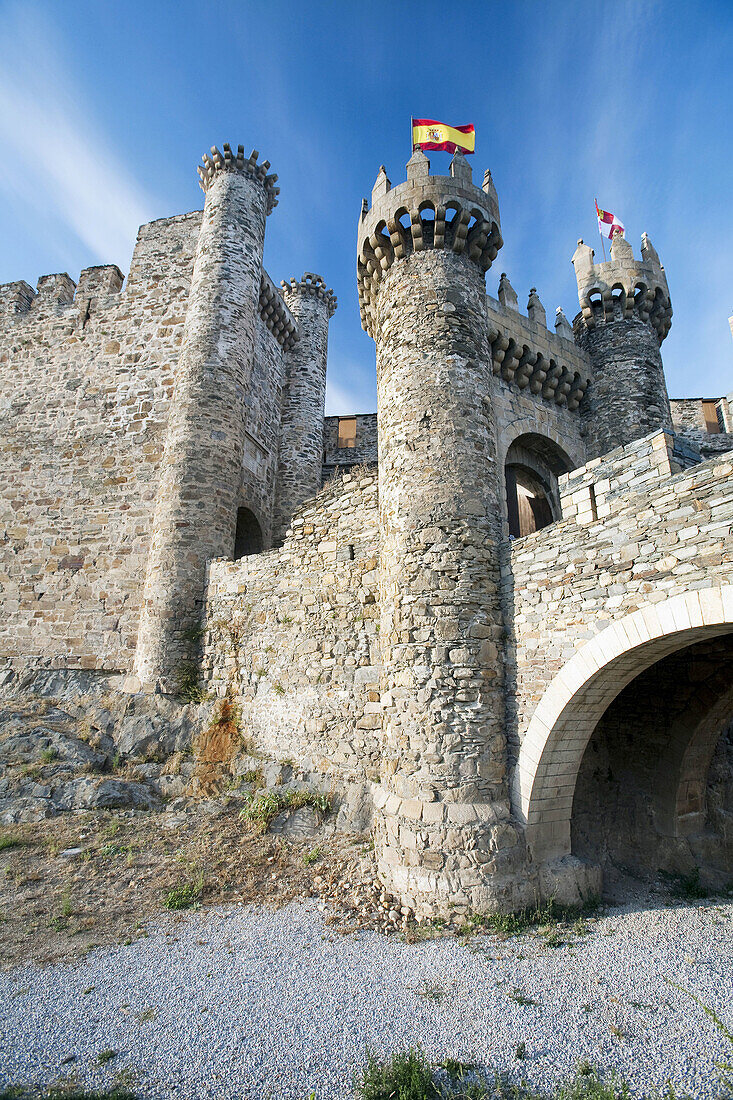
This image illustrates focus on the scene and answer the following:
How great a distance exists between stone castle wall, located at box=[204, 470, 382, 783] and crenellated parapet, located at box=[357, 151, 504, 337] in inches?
147

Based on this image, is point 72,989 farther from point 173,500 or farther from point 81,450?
point 81,450

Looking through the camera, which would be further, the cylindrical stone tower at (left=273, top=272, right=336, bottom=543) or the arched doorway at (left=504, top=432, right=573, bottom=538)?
the cylindrical stone tower at (left=273, top=272, right=336, bottom=543)

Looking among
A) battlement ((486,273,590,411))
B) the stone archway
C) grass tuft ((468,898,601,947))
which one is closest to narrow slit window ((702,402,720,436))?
battlement ((486,273,590,411))

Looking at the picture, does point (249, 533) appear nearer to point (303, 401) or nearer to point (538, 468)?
point (303, 401)

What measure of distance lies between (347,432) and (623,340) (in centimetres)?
900

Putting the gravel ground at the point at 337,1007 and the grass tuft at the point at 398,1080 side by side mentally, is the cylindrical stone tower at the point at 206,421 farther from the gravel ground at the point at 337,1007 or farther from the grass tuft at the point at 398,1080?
the grass tuft at the point at 398,1080

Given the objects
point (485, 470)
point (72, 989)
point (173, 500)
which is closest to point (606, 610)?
point (485, 470)

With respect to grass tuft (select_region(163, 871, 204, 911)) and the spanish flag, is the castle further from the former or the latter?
grass tuft (select_region(163, 871, 204, 911))

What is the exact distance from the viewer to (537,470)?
32.7ft

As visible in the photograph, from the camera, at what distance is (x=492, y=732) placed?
19.6 feet

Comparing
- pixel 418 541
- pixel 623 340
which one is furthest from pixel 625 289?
pixel 418 541

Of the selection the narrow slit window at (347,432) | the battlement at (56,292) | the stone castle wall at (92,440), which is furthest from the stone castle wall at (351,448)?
the battlement at (56,292)

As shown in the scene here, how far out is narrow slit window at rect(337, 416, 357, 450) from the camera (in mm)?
17125

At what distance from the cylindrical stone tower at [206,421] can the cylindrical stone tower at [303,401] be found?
254 centimetres
